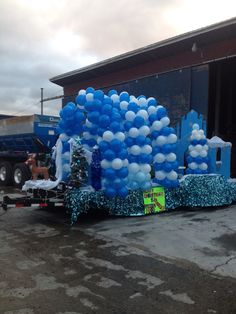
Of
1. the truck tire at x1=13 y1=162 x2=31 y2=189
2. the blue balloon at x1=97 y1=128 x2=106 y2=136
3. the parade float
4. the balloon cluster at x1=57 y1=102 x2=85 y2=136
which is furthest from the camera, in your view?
the truck tire at x1=13 y1=162 x2=31 y2=189

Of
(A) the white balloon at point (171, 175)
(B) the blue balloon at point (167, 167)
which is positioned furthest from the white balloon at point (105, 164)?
(A) the white balloon at point (171, 175)

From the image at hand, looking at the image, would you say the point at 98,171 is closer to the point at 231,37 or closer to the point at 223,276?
the point at 223,276

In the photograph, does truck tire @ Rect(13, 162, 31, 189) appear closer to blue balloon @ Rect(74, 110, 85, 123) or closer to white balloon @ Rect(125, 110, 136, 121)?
blue balloon @ Rect(74, 110, 85, 123)

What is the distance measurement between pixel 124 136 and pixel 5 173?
9160mm

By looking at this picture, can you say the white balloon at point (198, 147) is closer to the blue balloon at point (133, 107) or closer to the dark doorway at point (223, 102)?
the blue balloon at point (133, 107)

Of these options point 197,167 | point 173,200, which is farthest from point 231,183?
point 173,200

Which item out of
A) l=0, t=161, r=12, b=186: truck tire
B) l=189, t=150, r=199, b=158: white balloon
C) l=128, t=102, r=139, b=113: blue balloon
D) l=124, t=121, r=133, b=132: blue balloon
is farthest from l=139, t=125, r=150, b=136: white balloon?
l=0, t=161, r=12, b=186: truck tire

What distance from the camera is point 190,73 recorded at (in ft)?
46.7

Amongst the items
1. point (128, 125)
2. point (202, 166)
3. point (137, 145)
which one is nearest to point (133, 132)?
point (128, 125)

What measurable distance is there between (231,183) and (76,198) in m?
4.78

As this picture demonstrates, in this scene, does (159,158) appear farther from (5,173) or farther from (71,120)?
(5,173)

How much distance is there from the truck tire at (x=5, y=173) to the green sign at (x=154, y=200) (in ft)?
28.1

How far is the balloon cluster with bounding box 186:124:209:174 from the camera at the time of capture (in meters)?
10.2

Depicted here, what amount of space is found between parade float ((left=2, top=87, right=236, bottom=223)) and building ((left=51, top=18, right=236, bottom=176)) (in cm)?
520
